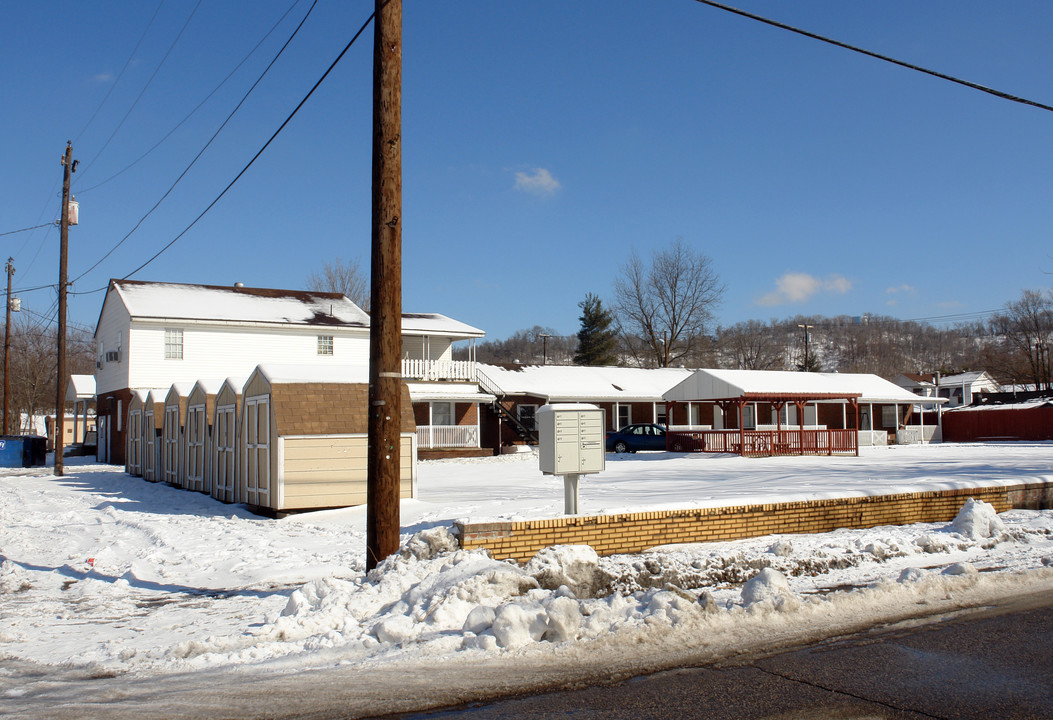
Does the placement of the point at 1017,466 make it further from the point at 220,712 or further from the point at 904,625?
the point at 220,712

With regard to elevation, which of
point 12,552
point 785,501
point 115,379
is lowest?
point 12,552

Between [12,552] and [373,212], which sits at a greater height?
[373,212]

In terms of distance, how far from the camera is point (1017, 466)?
22453mm

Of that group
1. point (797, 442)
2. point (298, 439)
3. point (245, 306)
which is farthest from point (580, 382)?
point (298, 439)

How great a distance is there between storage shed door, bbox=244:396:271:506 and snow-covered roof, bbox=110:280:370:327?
18212 mm

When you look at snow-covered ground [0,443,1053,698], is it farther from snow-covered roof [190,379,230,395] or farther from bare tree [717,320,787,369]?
bare tree [717,320,787,369]

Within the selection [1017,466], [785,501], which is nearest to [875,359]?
[1017,466]

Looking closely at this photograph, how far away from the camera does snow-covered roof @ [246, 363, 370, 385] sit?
1562cm

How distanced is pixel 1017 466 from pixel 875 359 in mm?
107752

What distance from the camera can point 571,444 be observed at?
9.39 metres

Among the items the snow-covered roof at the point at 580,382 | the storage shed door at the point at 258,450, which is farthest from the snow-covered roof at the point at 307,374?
the snow-covered roof at the point at 580,382

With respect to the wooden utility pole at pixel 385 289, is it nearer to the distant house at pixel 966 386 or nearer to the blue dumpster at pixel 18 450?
the blue dumpster at pixel 18 450

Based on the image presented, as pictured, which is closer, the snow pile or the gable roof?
the snow pile

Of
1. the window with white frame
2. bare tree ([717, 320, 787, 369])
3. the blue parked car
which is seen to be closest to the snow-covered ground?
the window with white frame
